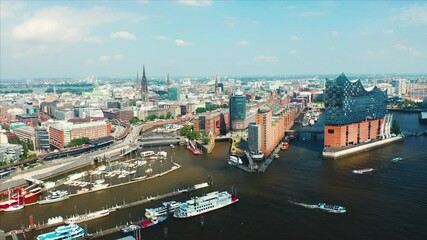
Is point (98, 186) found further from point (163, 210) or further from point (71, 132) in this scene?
point (71, 132)

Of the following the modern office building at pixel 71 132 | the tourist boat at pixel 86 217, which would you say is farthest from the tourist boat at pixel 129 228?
the modern office building at pixel 71 132

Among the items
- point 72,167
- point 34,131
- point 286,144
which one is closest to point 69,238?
point 72,167

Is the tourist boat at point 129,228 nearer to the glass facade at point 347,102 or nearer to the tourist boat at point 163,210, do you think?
the tourist boat at point 163,210

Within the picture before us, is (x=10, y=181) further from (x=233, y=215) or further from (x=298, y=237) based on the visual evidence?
(x=298, y=237)

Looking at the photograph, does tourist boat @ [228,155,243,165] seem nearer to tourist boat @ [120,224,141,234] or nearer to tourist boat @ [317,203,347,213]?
tourist boat @ [317,203,347,213]

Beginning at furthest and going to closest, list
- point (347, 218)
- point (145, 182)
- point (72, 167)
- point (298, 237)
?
point (72, 167) < point (145, 182) < point (347, 218) < point (298, 237)

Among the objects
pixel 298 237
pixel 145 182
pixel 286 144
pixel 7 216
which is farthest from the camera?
pixel 286 144

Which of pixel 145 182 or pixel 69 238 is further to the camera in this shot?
pixel 145 182
